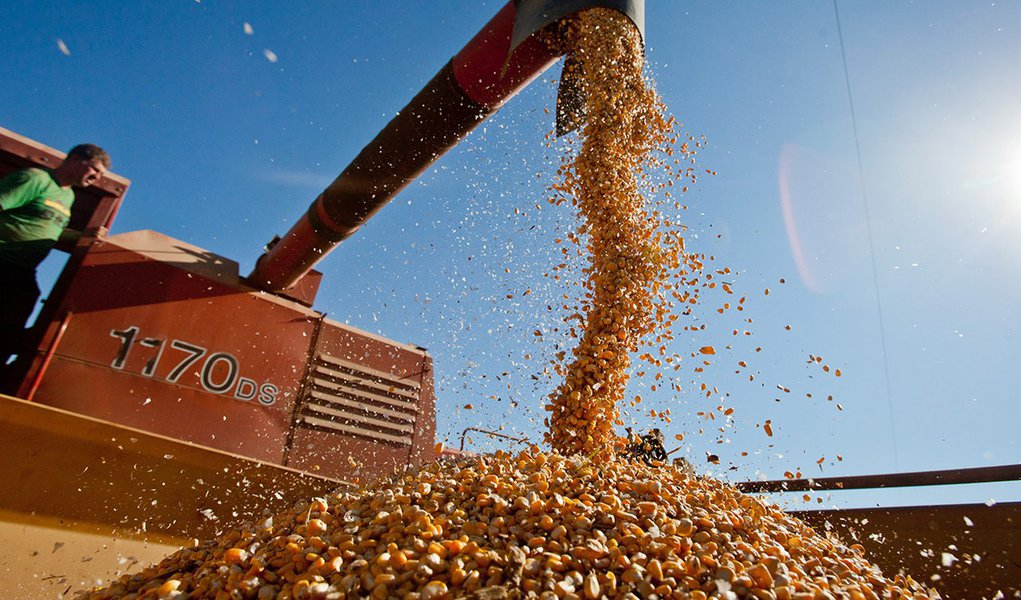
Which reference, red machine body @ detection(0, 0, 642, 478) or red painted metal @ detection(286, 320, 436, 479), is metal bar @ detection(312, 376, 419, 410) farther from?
red painted metal @ detection(286, 320, 436, 479)

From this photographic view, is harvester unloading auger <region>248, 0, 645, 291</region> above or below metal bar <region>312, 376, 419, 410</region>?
above

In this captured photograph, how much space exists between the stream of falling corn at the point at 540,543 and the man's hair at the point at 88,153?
262 cm

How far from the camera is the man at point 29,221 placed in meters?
2.93

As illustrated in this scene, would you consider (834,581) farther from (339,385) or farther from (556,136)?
(339,385)

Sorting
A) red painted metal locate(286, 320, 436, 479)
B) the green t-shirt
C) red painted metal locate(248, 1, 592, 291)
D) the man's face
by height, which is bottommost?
red painted metal locate(286, 320, 436, 479)

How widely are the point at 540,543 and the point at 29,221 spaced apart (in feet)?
11.4

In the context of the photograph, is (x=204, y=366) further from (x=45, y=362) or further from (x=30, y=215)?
(x=30, y=215)

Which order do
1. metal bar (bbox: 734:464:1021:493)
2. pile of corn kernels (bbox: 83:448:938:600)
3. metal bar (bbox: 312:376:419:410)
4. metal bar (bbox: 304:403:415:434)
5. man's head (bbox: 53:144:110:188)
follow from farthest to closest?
metal bar (bbox: 312:376:419:410) < metal bar (bbox: 304:403:415:434) < man's head (bbox: 53:144:110:188) < metal bar (bbox: 734:464:1021:493) < pile of corn kernels (bbox: 83:448:938:600)

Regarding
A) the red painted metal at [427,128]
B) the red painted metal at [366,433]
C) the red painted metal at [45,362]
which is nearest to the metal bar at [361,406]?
the red painted metal at [366,433]

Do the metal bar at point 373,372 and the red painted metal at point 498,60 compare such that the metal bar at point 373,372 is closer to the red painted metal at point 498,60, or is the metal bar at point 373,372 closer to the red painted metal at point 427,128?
the red painted metal at point 427,128

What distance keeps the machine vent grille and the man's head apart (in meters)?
2.00

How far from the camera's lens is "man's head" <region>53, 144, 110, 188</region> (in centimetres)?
317

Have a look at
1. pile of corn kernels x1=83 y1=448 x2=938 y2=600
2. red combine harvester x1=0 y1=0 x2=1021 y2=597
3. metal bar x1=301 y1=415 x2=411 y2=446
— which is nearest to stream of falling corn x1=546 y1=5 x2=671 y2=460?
red combine harvester x1=0 y1=0 x2=1021 y2=597

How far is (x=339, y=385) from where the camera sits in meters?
4.49
